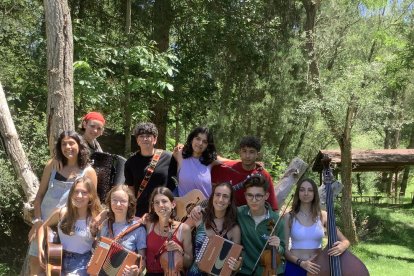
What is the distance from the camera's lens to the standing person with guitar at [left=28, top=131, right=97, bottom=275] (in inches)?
155

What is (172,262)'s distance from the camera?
3492 mm

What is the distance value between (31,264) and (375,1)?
11.6 metres

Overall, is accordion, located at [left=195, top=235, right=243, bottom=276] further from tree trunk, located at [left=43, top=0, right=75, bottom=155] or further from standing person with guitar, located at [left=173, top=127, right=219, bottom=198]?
tree trunk, located at [left=43, top=0, right=75, bottom=155]

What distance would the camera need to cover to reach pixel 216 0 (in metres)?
11.3

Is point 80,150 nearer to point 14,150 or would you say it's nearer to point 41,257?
point 41,257

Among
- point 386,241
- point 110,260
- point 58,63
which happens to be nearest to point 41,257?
point 110,260

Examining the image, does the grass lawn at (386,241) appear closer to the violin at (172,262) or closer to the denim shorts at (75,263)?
the violin at (172,262)

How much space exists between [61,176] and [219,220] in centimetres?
140

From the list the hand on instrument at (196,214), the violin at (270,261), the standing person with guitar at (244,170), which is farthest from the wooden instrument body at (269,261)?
the hand on instrument at (196,214)

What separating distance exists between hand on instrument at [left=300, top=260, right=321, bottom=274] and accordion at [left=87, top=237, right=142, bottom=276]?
131 centimetres

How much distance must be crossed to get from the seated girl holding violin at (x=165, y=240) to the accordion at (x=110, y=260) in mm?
193

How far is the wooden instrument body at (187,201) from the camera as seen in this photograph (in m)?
4.05

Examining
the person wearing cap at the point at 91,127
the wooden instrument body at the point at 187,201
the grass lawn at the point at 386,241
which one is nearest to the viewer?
the wooden instrument body at the point at 187,201

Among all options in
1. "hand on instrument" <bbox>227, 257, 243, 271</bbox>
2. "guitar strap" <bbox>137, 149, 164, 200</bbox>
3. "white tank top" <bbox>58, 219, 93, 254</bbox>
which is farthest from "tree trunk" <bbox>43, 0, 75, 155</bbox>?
"hand on instrument" <bbox>227, 257, 243, 271</bbox>
